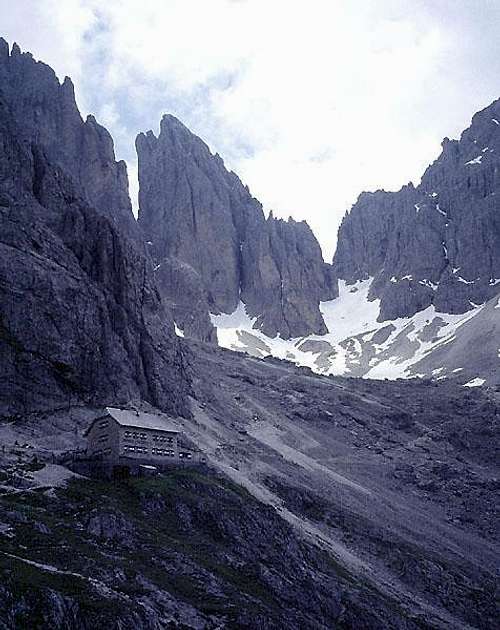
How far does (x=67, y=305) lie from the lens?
3275 inches

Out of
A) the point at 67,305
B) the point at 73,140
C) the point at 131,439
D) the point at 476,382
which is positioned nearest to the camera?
the point at 131,439

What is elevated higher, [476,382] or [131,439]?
[476,382]

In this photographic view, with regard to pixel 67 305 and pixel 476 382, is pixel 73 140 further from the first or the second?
pixel 476 382

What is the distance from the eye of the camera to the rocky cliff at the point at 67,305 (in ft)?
250

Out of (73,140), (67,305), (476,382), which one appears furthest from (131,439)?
(73,140)

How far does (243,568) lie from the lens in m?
46.2

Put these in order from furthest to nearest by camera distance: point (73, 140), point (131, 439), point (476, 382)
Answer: point (73, 140), point (476, 382), point (131, 439)

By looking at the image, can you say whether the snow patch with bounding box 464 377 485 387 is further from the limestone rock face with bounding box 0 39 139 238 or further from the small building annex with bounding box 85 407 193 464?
the small building annex with bounding box 85 407 193 464

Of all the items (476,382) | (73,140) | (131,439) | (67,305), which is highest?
(73,140)

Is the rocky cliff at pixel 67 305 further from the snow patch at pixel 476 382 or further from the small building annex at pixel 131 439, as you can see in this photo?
the snow patch at pixel 476 382

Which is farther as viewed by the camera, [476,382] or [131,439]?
[476,382]

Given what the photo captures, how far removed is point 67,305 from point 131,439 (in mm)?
28494

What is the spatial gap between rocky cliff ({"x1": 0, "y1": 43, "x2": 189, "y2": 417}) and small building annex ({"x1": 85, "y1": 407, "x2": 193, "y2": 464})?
13.5 m

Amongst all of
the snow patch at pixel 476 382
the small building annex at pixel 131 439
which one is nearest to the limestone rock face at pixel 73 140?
the snow patch at pixel 476 382
